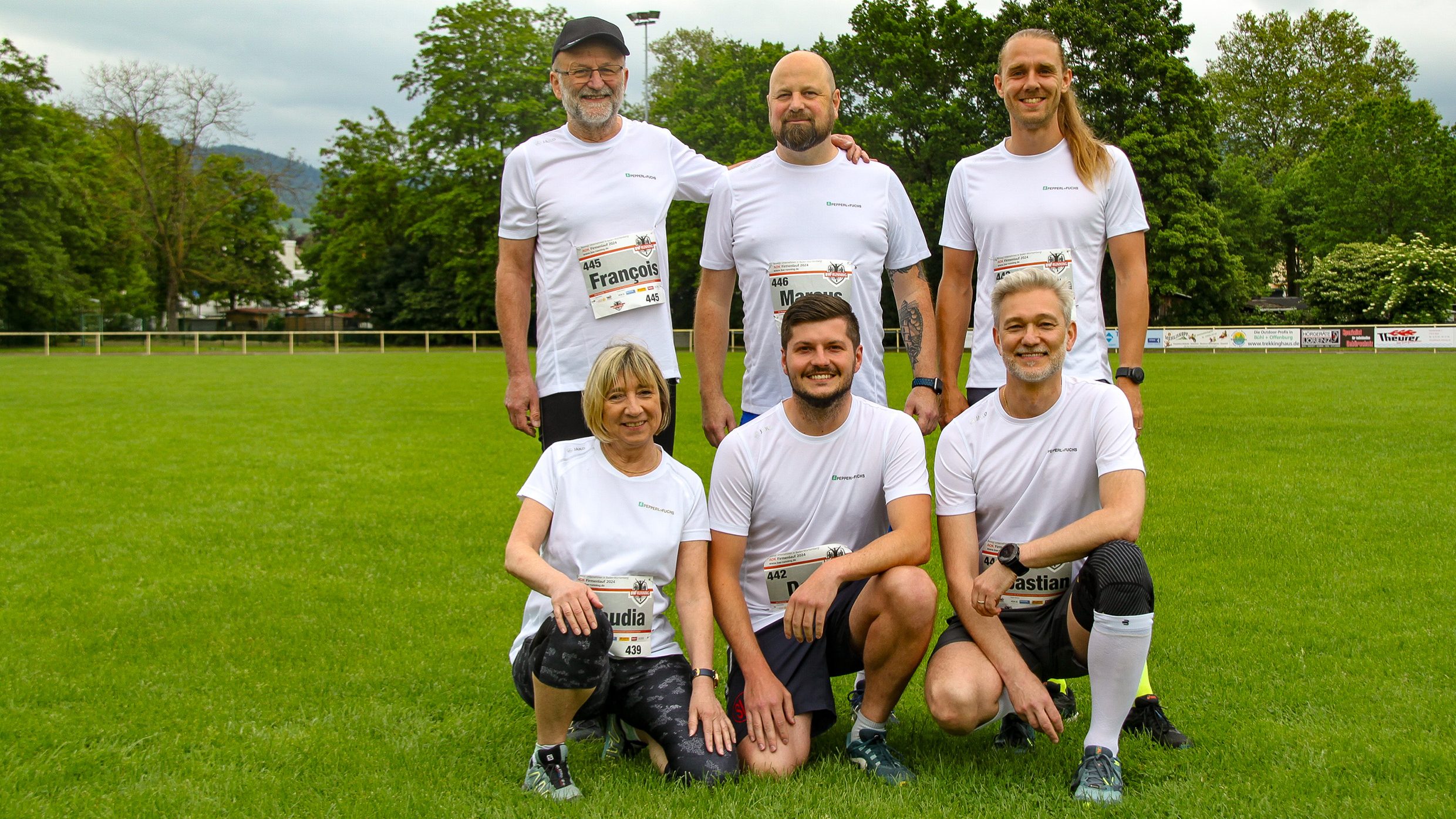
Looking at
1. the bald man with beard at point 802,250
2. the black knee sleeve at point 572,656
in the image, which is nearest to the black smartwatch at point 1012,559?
the bald man with beard at point 802,250

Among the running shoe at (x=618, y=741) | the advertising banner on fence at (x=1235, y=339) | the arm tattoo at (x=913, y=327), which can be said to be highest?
the advertising banner on fence at (x=1235, y=339)

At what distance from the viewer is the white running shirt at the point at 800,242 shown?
12.9 feet

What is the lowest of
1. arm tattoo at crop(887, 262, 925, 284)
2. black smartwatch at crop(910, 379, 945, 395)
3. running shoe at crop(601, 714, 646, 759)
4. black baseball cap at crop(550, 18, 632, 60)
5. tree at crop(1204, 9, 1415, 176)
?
running shoe at crop(601, 714, 646, 759)

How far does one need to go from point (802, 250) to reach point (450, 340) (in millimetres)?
41931

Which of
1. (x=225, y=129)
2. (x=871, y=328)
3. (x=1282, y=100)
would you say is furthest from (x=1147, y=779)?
(x=1282, y=100)

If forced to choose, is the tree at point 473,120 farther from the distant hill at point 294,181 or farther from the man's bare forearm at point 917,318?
the man's bare forearm at point 917,318

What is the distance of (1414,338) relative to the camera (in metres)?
33.9

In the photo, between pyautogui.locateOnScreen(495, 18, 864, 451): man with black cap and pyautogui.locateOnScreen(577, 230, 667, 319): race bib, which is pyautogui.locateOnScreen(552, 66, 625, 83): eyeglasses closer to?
pyautogui.locateOnScreen(495, 18, 864, 451): man with black cap

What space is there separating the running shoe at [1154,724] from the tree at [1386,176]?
172 ft

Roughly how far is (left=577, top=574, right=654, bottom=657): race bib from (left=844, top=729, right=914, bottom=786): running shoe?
683 millimetres

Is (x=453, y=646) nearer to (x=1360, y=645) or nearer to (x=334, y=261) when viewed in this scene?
(x=1360, y=645)

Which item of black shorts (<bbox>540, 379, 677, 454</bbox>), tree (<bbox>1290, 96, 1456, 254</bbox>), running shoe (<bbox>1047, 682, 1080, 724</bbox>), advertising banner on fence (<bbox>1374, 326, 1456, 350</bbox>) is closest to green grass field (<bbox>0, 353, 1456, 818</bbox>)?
running shoe (<bbox>1047, 682, 1080, 724</bbox>)

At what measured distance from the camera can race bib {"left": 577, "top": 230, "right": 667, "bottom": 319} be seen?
13.1 feet

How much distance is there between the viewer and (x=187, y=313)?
70.7 m
